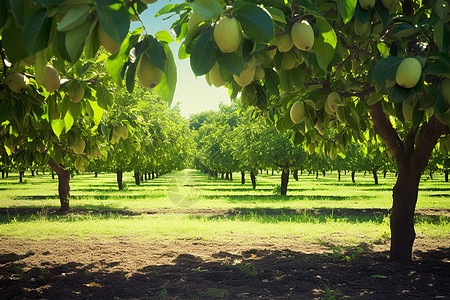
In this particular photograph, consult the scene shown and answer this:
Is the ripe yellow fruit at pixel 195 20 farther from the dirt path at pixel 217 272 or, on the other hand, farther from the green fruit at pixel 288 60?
the dirt path at pixel 217 272

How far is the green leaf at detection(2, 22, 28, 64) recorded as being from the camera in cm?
125

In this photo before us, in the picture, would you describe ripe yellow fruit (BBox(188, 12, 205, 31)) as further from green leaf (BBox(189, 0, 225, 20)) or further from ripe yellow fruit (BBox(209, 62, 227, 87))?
ripe yellow fruit (BBox(209, 62, 227, 87))

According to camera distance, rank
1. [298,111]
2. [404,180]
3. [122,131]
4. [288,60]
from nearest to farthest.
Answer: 1. [288,60]
2. [298,111]
3. [122,131]
4. [404,180]

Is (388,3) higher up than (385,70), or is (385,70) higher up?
(388,3)

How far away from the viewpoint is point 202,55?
1.31 metres

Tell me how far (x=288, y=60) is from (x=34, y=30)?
1.35 meters


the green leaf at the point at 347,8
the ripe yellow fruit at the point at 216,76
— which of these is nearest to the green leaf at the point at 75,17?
the ripe yellow fruit at the point at 216,76

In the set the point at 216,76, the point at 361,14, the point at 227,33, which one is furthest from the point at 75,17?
the point at 361,14

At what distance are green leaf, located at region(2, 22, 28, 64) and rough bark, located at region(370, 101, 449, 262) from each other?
Answer: 4550mm

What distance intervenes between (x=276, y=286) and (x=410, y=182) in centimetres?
246

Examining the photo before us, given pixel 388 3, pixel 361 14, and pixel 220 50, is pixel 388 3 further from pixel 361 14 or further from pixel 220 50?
pixel 220 50

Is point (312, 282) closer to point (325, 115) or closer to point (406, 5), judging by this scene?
point (325, 115)

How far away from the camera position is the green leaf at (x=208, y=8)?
109 centimetres

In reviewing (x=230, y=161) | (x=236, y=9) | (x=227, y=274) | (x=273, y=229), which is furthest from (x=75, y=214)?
(x=230, y=161)
